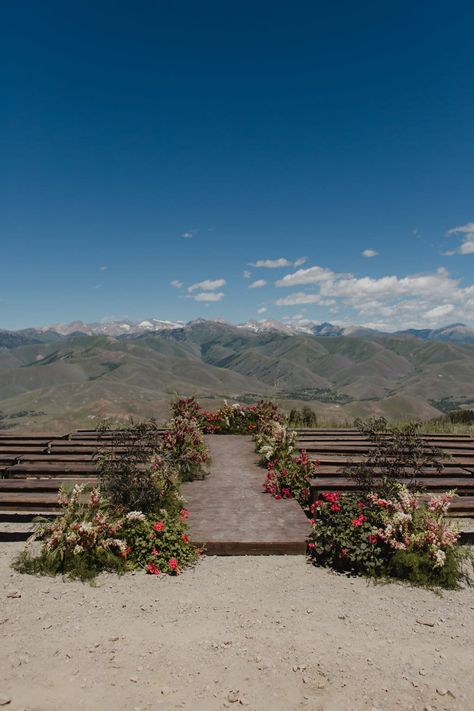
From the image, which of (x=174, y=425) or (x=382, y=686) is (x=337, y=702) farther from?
(x=174, y=425)

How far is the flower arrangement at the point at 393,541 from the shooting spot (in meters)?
6.21

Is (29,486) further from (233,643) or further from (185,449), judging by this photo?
(233,643)

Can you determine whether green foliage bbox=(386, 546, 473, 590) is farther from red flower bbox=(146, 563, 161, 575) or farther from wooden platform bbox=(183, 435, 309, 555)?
red flower bbox=(146, 563, 161, 575)

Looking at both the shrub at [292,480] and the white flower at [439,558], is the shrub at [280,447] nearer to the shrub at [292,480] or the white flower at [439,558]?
the shrub at [292,480]

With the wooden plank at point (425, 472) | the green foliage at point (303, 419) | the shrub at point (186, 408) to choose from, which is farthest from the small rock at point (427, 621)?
the green foliage at point (303, 419)

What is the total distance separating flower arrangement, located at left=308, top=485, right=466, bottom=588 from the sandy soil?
28 cm

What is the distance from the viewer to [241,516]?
8000mm

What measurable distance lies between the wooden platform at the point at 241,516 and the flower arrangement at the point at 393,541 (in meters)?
0.58

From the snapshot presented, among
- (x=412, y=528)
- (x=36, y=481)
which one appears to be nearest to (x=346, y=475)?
(x=412, y=528)

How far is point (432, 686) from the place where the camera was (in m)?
4.23

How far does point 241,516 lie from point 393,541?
2.82 metres

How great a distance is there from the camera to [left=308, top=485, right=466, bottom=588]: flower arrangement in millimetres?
6211

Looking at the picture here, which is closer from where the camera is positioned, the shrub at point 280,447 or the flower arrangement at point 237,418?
the shrub at point 280,447

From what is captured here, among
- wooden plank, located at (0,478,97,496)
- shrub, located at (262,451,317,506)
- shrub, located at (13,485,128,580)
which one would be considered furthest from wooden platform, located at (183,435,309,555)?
wooden plank, located at (0,478,97,496)
